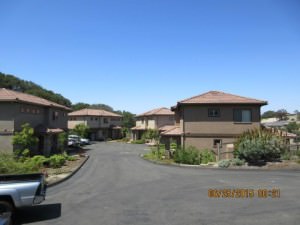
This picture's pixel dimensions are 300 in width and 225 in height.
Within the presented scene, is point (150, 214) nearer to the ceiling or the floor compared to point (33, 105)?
nearer to the floor

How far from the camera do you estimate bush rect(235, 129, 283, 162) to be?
23.7 meters

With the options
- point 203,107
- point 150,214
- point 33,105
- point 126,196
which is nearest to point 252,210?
point 150,214

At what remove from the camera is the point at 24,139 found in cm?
2677

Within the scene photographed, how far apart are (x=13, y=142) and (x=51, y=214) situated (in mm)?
17400

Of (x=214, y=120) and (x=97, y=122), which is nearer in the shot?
(x=214, y=120)

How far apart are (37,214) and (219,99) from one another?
2409 centimetres

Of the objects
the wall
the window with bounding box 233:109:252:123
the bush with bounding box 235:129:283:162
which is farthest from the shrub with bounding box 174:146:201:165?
the window with bounding box 233:109:252:123

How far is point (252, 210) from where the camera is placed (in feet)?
37.4

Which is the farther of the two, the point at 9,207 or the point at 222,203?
the point at 222,203

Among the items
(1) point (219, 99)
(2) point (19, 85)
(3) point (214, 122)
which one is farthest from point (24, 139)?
(2) point (19, 85)

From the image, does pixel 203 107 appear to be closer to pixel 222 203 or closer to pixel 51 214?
pixel 222 203

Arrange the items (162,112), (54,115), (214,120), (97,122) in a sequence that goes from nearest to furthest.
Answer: (214,120) < (54,115) < (162,112) < (97,122)
